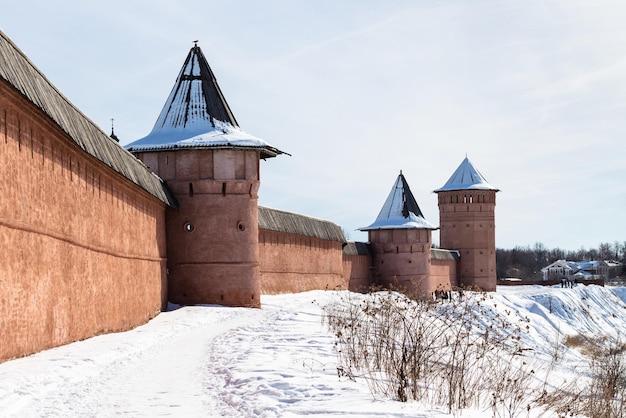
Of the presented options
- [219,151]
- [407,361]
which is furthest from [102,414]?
[219,151]

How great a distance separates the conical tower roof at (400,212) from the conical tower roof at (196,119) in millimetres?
15135

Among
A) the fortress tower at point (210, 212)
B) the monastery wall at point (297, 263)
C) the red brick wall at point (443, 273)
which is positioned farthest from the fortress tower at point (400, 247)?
the fortress tower at point (210, 212)

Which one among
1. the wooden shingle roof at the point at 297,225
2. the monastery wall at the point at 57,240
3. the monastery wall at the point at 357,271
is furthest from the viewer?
the monastery wall at the point at 357,271

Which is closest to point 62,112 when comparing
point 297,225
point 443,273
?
point 297,225

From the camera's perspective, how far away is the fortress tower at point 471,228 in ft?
143

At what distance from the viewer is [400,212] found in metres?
34.2

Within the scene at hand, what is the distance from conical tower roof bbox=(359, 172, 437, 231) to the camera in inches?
1324

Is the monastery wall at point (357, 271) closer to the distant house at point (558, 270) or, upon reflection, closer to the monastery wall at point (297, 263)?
the monastery wall at point (297, 263)

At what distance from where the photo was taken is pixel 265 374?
688cm

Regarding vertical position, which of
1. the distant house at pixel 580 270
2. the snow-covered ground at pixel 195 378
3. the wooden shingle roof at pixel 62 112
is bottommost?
the distant house at pixel 580 270

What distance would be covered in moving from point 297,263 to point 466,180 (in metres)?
22.7

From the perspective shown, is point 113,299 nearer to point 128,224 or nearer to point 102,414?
point 128,224

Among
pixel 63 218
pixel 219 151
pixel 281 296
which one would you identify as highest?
pixel 219 151

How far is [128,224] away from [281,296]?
8927 millimetres
